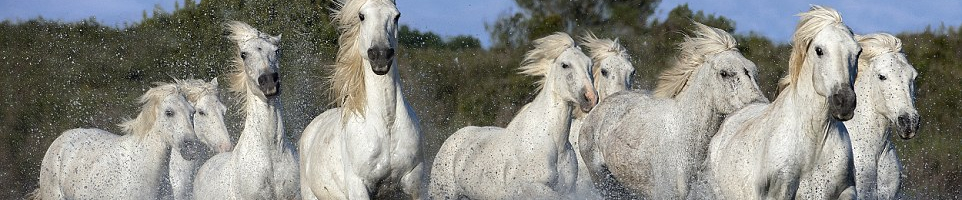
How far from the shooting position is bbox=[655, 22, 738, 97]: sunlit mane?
8469 mm

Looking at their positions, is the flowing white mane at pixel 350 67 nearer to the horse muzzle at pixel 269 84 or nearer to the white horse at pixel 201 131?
the horse muzzle at pixel 269 84

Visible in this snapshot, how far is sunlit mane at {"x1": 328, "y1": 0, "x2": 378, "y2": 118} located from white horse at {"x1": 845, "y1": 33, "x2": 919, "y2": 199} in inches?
101

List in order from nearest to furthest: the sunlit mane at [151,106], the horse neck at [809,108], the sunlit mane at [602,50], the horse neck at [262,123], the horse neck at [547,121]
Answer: the horse neck at [809,108], the horse neck at [262,123], the horse neck at [547,121], the sunlit mane at [151,106], the sunlit mane at [602,50]

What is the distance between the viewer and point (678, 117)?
836 centimetres

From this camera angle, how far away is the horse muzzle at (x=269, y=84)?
27.0 ft

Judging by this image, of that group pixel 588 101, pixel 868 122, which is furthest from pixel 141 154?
pixel 868 122

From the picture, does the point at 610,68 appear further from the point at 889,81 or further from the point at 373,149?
the point at 373,149

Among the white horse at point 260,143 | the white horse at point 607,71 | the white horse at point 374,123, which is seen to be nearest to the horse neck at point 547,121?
the white horse at point 260,143

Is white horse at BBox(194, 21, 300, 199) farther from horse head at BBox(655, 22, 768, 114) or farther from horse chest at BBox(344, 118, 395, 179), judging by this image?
horse head at BBox(655, 22, 768, 114)

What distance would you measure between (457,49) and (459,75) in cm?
230

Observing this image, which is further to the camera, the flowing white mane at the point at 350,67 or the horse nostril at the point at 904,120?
the horse nostril at the point at 904,120

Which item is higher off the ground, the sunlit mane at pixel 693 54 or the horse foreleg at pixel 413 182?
the sunlit mane at pixel 693 54

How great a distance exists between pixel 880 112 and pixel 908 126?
15.4 inches

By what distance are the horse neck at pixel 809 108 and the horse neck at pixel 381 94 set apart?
6.01ft
